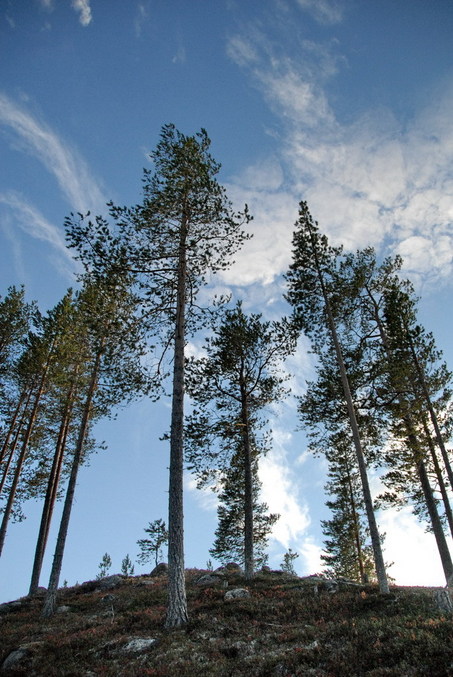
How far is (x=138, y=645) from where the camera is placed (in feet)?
29.0

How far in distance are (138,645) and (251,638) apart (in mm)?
2759

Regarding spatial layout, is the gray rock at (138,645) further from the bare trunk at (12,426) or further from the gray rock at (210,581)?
the bare trunk at (12,426)

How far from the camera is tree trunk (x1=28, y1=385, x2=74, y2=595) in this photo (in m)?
19.8

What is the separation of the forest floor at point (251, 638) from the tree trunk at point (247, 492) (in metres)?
3.04

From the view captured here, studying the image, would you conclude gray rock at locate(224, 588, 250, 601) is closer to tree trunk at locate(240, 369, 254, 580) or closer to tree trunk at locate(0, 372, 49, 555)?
tree trunk at locate(240, 369, 254, 580)

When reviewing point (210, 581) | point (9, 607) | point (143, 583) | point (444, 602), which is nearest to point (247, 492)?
point (210, 581)

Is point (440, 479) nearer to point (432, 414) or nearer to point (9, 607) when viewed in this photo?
point (432, 414)

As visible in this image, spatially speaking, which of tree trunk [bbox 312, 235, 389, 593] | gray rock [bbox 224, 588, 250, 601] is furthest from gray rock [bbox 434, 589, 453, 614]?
gray rock [bbox 224, 588, 250, 601]

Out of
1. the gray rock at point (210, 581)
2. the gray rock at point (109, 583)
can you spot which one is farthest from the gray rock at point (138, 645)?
the gray rock at point (109, 583)

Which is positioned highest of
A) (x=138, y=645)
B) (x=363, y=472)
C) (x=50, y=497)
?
(x=50, y=497)

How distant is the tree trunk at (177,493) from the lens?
10.5 metres

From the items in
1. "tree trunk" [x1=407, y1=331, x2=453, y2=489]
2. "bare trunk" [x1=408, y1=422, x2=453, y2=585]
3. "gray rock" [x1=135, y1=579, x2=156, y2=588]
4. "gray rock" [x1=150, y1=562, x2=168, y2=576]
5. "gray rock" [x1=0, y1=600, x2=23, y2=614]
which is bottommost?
"gray rock" [x1=0, y1=600, x2=23, y2=614]

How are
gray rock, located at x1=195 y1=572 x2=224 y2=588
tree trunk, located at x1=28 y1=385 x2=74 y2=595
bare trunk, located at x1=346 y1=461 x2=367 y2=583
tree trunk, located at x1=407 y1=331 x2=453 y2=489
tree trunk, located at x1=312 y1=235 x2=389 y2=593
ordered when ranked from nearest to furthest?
tree trunk, located at x1=312 y1=235 x2=389 y2=593 < gray rock, located at x1=195 y1=572 x2=224 y2=588 < tree trunk, located at x1=407 y1=331 x2=453 y2=489 < tree trunk, located at x1=28 y1=385 x2=74 y2=595 < bare trunk, located at x1=346 y1=461 x2=367 y2=583

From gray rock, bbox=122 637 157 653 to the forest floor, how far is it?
2 centimetres
